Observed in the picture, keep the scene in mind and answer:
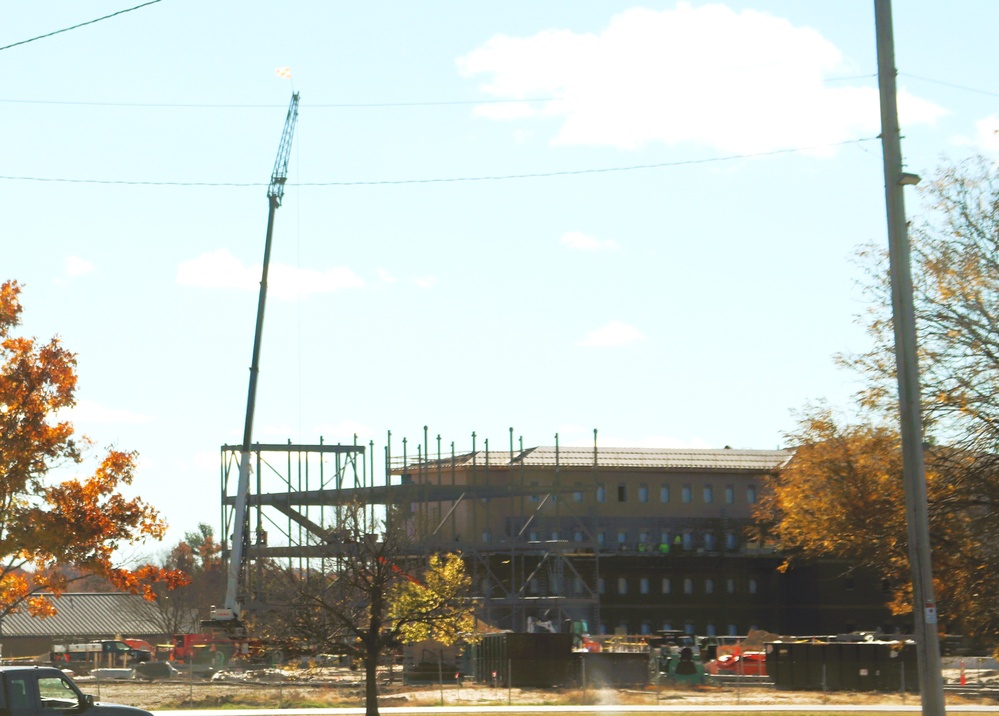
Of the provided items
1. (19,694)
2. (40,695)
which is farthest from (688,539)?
(19,694)

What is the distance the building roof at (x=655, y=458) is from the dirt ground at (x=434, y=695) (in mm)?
37867

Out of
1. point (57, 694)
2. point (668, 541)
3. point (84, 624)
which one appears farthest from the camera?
point (84, 624)

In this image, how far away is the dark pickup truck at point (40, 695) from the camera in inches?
701

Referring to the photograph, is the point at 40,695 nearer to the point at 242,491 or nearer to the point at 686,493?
the point at 242,491

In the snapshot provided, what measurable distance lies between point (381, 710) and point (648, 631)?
49750mm

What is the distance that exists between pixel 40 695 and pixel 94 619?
303ft

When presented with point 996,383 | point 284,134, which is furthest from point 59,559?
point 284,134

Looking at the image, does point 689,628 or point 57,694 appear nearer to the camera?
point 57,694

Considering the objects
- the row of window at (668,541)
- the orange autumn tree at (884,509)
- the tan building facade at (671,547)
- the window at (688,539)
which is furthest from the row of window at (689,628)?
the orange autumn tree at (884,509)

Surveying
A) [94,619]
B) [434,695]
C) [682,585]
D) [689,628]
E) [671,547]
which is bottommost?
[434,695]

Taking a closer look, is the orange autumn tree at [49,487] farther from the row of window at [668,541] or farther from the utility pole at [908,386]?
the row of window at [668,541]

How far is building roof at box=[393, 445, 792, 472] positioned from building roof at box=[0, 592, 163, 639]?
109 feet

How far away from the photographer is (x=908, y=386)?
50.4 ft

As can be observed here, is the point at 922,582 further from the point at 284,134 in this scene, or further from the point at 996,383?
the point at 284,134
